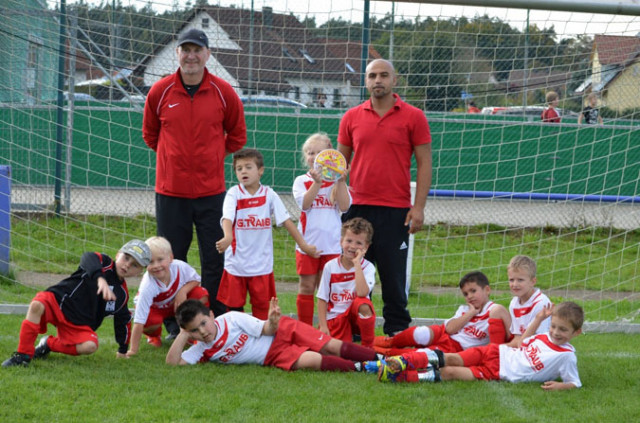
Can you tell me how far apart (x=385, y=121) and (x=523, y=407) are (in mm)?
2224

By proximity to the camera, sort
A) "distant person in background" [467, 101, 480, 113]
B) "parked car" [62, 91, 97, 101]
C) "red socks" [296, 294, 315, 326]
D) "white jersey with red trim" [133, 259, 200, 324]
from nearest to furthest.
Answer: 1. "white jersey with red trim" [133, 259, 200, 324]
2. "red socks" [296, 294, 315, 326]
3. "parked car" [62, 91, 97, 101]
4. "distant person in background" [467, 101, 480, 113]

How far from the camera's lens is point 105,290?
460 cm

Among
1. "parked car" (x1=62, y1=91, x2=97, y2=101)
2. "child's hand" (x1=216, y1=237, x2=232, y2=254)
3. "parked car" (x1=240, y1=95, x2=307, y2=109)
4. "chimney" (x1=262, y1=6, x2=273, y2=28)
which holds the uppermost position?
"chimney" (x1=262, y1=6, x2=273, y2=28)

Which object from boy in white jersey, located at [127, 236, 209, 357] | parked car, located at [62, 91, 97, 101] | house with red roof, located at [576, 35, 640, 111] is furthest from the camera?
parked car, located at [62, 91, 97, 101]

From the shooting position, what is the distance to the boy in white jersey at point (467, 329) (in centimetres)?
525

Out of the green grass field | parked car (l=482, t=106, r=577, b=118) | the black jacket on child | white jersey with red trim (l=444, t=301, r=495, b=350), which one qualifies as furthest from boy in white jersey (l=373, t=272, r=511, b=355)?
parked car (l=482, t=106, r=577, b=118)

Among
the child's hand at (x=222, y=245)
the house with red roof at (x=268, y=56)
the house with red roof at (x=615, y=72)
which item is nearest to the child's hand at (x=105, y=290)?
the child's hand at (x=222, y=245)

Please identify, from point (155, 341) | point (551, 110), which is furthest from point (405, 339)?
point (551, 110)

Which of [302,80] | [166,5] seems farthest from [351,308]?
[166,5]

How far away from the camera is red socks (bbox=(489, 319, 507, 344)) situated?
5.13m

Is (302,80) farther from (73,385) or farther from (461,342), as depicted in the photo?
(73,385)

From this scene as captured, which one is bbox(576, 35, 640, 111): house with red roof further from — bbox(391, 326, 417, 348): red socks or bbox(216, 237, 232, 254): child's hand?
bbox(216, 237, 232, 254): child's hand

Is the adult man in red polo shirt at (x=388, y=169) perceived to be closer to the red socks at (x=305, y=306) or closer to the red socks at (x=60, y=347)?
the red socks at (x=305, y=306)

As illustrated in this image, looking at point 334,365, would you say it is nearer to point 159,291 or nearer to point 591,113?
point 159,291
